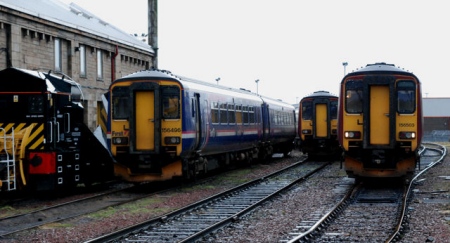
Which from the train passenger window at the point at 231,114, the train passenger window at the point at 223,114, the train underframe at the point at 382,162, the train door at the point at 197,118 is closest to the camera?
the train underframe at the point at 382,162

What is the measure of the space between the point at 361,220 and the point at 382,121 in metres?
5.42

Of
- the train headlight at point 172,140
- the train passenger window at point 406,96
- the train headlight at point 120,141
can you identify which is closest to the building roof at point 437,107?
the train passenger window at point 406,96

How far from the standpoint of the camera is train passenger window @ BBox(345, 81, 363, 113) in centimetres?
1789

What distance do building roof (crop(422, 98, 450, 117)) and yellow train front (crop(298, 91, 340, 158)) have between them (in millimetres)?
Answer: 55795

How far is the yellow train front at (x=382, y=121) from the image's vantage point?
689 inches

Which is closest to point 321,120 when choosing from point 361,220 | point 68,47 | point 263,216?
point 68,47

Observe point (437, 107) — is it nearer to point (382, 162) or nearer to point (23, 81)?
point (382, 162)

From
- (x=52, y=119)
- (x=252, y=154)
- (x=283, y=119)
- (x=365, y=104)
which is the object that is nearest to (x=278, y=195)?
(x=365, y=104)

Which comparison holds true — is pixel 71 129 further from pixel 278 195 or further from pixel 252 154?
pixel 252 154

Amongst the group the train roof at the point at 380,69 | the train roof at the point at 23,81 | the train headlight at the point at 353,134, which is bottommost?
the train headlight at the point at 353,134

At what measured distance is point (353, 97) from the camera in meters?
18.0

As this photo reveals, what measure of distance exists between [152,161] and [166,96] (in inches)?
69.7

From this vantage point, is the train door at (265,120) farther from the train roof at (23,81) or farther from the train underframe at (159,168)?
the train roof at (23,81)

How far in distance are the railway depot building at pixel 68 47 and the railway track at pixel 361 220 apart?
14.2 metres
